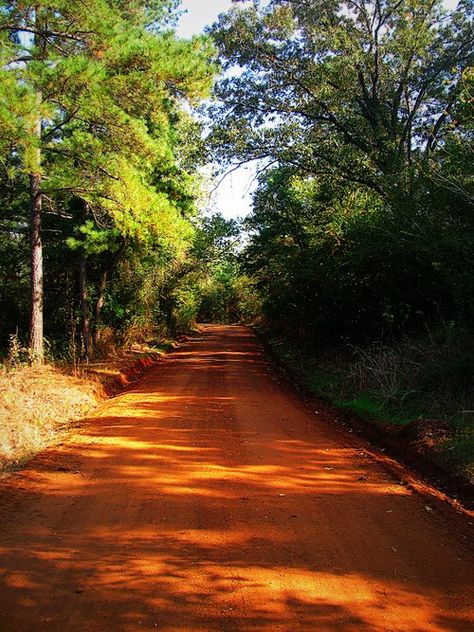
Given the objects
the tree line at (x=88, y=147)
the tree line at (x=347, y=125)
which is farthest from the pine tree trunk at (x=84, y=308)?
the tree line at (x=347, y=125)

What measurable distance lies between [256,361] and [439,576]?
1608 centimetres

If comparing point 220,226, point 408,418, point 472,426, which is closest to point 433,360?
point 408,418

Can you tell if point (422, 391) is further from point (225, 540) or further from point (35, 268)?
point (35, 268)

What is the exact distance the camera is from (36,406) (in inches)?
361

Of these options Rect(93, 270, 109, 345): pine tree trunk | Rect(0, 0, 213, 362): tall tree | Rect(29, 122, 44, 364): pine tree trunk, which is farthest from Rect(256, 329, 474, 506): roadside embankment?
Rect(93, 270, 109, 345): pine tree trunk

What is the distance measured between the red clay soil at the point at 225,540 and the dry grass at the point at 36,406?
437 mm

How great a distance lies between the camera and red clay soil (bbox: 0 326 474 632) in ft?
10.9

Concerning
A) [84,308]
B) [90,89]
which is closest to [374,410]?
[90,89]

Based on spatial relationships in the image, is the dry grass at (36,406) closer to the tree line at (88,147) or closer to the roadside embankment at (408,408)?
the tree line at (88,147)

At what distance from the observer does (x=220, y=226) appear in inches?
1139

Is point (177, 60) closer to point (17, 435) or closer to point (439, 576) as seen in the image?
point (17, 435)

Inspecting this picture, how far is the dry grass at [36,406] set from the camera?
7.10 m

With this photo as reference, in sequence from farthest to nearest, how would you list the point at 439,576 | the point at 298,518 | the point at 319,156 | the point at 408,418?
the point at 319,156 < the point at 408,418 < the point at 298,518 < the point at 439,576

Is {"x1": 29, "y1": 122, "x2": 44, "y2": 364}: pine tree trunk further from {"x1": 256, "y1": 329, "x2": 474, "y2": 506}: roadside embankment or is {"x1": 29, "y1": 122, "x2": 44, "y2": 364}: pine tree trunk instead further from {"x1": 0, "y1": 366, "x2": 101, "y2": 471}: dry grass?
{"x1": 256, "y1": 329, "x2": 474, "y2": 506}: roadside embankment
